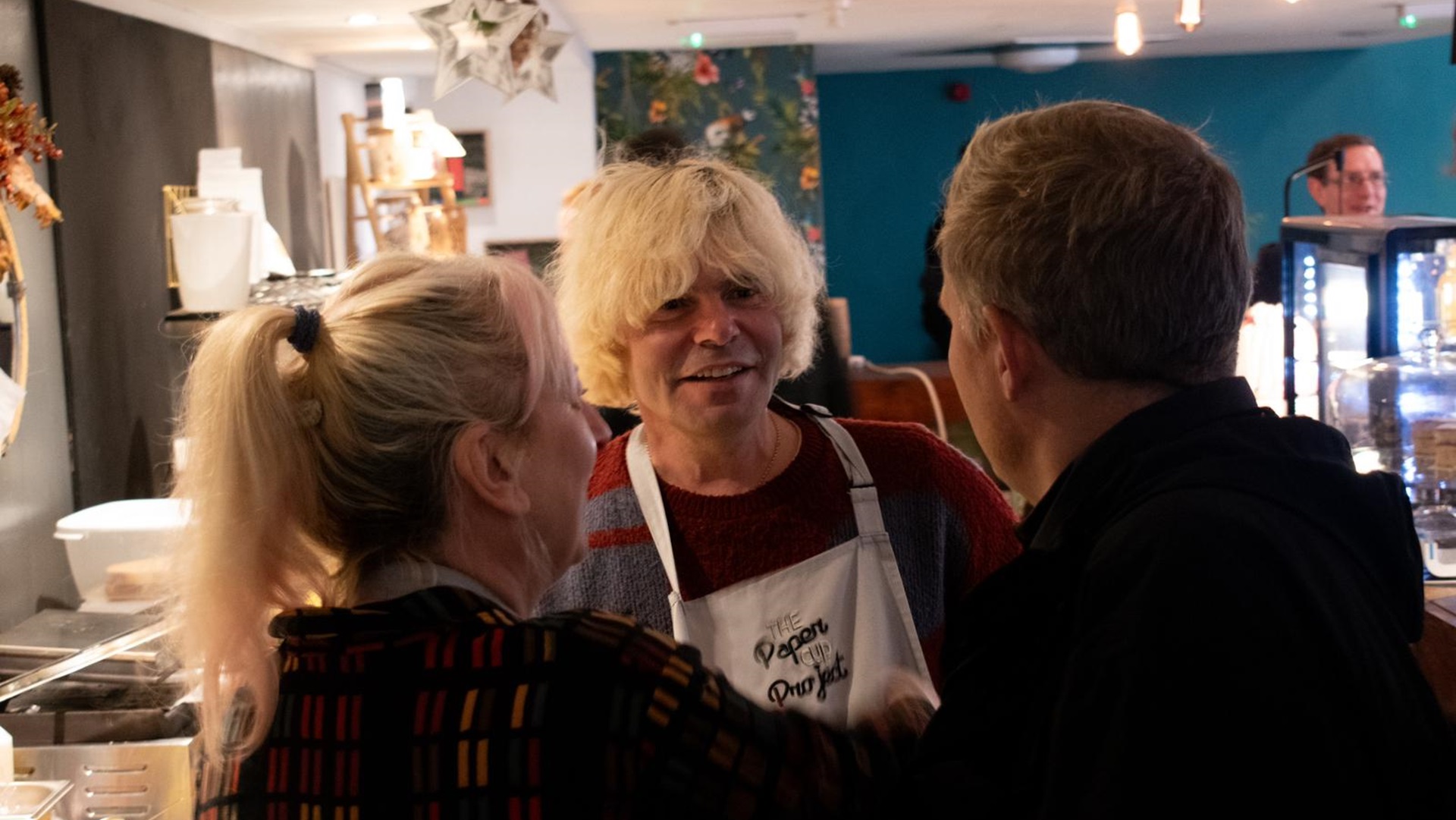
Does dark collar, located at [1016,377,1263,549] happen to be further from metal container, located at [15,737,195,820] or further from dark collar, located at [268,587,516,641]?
metal container, located at [15,737,195,820]

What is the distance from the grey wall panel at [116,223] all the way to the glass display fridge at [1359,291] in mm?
2728

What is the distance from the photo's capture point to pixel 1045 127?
121cm

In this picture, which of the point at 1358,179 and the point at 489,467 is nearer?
the point at 489,467

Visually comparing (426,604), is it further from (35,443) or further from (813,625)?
(35,443)

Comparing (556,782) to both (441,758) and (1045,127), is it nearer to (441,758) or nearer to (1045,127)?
(441,758)

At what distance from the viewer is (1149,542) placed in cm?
100

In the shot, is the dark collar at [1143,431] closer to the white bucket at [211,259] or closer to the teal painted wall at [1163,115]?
the white bucket at [211,259]

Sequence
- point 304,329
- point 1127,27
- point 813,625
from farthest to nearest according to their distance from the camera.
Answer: point 1127,27, point 813,625, point 304,329

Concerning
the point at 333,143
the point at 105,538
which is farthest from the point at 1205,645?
the point at 333,143

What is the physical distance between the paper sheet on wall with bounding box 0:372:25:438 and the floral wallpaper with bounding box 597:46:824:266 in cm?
664

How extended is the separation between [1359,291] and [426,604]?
7.17 feet

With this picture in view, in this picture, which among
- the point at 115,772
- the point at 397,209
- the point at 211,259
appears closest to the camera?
the point at 115,772

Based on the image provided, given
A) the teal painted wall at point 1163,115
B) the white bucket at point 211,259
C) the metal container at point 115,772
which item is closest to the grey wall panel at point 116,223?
the white bucket at point 211,259

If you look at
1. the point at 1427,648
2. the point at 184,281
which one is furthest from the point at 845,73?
the point at 1427,648
